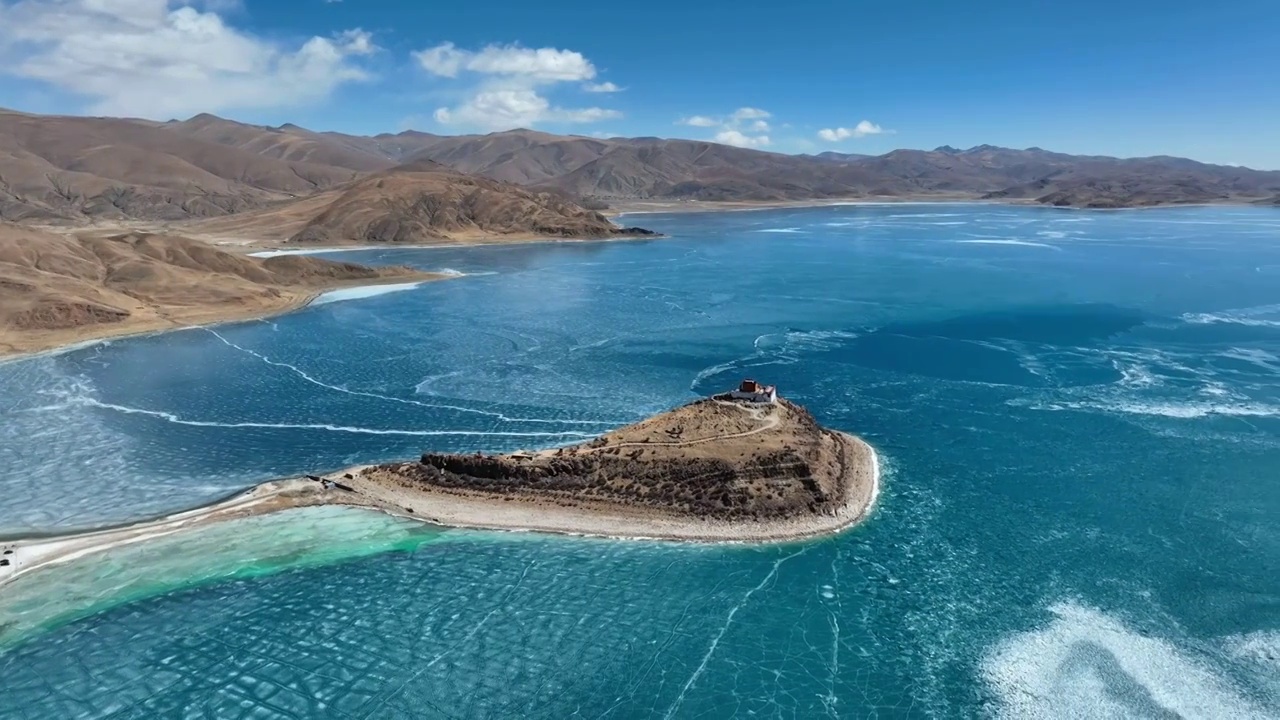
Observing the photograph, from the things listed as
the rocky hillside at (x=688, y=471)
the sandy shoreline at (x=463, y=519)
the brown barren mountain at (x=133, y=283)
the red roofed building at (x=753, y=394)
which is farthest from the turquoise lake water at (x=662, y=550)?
the brown barren mountain at (x=133, y=283)

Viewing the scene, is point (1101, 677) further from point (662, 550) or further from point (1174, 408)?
point (1174, 408)

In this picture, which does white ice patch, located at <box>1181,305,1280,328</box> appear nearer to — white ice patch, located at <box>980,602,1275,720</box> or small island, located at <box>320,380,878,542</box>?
small island, located at <box>320,380,878,542</box>

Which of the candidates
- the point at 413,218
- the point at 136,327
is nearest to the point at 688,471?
the point at 136,327

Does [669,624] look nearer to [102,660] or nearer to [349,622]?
[349,622]

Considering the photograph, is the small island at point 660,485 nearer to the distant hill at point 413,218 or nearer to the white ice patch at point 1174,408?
the white ice patch at point 1174,408

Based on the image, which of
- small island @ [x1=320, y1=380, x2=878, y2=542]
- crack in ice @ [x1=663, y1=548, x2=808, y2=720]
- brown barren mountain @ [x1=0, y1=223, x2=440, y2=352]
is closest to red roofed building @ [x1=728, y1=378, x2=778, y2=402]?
small island @ [x1=320, y1=380, x2=878, y2=542]

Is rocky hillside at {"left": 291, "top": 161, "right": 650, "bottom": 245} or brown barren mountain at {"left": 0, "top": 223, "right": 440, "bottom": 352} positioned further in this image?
rocky hillside at {"left": 291, "top": 161, "right": 650, "bottom": 245}
